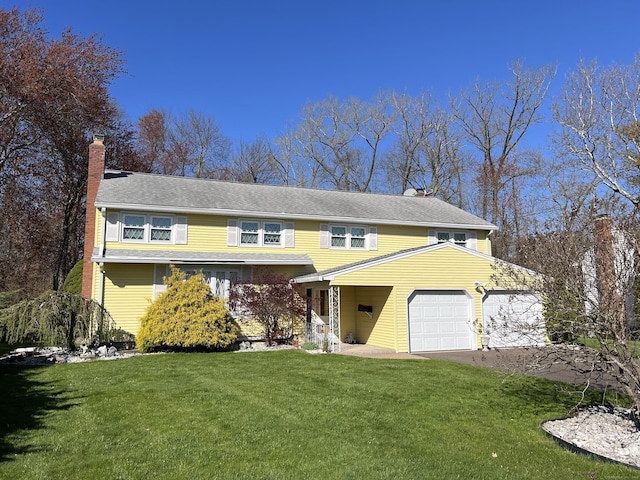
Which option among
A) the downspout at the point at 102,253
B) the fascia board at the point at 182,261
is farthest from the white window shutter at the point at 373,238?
the downspout at the point at 102,253

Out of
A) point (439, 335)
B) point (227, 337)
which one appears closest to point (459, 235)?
point (439, 335)

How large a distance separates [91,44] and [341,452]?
24.1m

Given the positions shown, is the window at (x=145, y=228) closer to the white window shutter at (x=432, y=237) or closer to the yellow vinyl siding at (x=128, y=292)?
the yellow vinyl siding at (x=128, y=292)

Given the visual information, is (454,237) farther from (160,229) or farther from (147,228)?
(147,228)

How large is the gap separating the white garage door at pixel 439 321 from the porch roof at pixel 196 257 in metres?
4.58

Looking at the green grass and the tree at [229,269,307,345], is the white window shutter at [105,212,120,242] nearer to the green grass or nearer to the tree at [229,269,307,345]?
the tree at [229,269,307,345]

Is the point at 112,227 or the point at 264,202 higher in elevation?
the point at 264,202

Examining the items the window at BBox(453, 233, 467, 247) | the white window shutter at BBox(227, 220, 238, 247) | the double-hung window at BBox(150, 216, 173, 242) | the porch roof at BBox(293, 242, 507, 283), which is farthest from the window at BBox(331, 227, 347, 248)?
the double-hung window at BBox(150, 216, 173, 242)

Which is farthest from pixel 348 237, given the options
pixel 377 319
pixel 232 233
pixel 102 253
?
pixel 102 253

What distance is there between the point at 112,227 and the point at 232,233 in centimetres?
426

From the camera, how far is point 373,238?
63.3ft

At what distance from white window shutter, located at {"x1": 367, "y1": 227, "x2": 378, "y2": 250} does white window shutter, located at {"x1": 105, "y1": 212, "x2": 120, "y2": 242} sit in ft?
32.7

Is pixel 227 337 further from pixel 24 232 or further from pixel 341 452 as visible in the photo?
pixel 24 232

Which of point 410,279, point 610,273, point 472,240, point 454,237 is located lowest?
point 610,273
